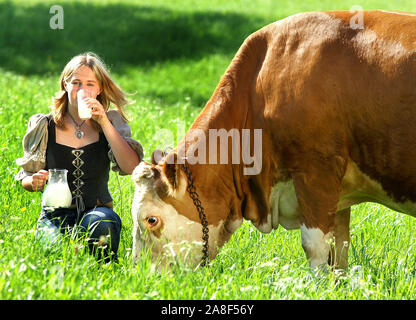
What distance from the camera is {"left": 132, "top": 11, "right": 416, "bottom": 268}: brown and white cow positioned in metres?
4.22

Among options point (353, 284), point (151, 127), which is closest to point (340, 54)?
point (353, 284)

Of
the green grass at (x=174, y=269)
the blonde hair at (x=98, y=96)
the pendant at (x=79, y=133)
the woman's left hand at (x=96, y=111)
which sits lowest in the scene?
the green grass at (x=174, y=269)

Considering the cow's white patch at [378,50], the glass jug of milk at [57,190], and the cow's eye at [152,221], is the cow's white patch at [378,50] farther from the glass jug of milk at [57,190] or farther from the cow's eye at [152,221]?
the glass jug of milk at [57,190]

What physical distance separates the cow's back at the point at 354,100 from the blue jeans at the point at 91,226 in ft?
4.10

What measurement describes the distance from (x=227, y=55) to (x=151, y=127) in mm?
8516

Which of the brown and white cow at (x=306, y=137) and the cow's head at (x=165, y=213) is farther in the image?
the cow's head at (x=165, y=213)

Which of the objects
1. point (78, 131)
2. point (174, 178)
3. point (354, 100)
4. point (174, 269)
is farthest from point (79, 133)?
point (354, 100)

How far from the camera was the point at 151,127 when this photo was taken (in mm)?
8477

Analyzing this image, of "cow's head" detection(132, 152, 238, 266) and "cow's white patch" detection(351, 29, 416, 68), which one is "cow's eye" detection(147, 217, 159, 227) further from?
"cow's white patch" detection(351, 29, 416, 68)

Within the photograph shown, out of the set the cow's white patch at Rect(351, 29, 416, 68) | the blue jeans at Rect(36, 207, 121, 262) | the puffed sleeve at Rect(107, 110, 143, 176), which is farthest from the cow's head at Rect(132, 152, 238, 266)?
the cow's white patch at Rect(351, 29, 416, 68)

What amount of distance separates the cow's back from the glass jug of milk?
4.44 ft

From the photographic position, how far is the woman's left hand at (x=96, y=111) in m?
4.48

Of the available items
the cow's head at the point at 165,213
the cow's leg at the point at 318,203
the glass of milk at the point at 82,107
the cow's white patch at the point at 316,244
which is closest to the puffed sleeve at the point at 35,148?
the glass of milk at the point at 82,107

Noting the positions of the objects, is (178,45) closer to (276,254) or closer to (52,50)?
(52,50)
